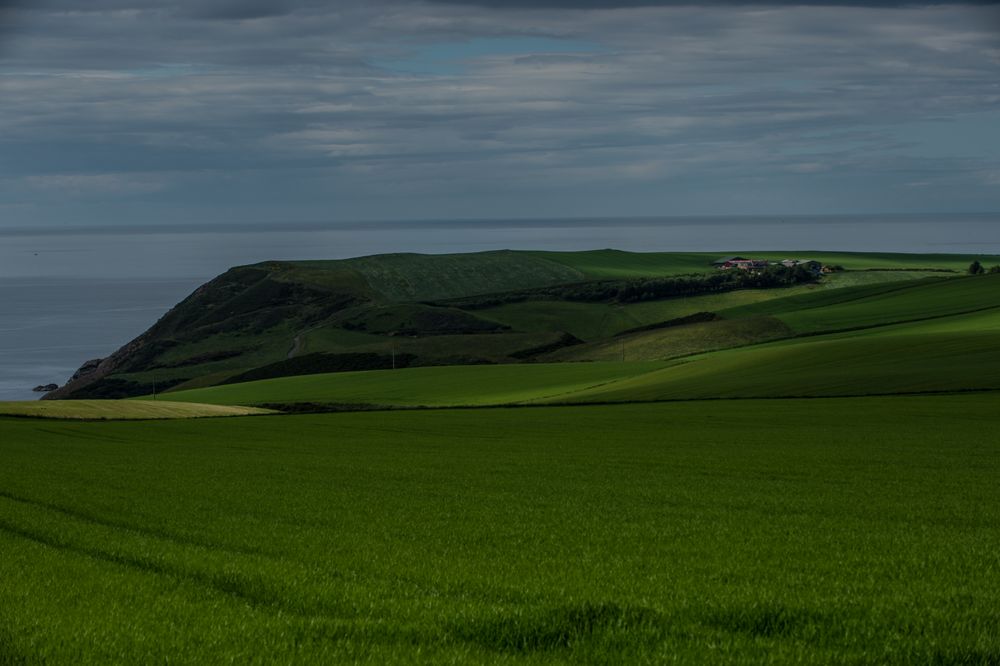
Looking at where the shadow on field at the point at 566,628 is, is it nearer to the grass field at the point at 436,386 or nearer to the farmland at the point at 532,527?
the farmland at the point at 532,527

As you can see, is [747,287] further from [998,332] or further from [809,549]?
[809,549]

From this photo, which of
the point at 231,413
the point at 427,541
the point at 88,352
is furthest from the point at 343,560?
the point at 88,352

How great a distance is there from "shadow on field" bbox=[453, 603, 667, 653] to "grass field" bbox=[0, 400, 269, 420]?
190ft

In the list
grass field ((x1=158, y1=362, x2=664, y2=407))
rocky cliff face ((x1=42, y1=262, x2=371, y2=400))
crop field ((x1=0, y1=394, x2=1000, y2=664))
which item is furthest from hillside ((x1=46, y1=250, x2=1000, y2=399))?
crop field ((x1=0, y1=394, x2=1000, y2=664))

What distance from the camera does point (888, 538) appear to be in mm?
17672

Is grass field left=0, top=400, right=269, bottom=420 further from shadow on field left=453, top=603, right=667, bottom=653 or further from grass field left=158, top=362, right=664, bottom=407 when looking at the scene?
shadow on field left=453, top=603, right=667, bottom=653

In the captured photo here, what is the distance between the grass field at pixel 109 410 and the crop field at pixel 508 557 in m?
29.3

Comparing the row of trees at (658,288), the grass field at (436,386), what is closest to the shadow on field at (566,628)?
the grass field at (436,386)

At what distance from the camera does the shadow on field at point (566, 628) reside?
429 inches

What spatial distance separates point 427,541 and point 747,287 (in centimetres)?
16751

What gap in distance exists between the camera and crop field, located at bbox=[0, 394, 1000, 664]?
35.3ft

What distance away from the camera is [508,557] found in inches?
627

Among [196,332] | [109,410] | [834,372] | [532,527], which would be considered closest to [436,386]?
[109,410]

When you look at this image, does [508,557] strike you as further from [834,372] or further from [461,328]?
[461,328]
